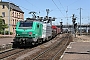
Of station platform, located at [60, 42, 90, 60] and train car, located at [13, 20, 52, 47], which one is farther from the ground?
train car, located at [13, 20, 52, 47]

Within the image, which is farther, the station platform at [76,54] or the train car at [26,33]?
the train car at [26,33]

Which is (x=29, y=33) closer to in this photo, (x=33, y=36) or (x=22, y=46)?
(x=33, y=36)

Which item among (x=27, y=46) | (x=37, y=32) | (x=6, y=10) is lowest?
(x=27, y=46)

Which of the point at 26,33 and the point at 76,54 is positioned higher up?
the point at 26,33

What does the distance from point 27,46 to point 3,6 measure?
5846 cm

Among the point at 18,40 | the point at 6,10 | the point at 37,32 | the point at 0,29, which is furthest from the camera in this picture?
the point at 6,10

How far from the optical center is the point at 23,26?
2448 cm

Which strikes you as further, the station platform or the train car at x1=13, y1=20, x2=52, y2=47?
the train car at x1=13, y1=20, x2=52, y2=47

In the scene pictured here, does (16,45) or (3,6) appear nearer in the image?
(16,45)

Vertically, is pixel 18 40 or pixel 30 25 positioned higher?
pixel 30 25

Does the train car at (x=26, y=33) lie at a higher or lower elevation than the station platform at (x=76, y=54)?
higher

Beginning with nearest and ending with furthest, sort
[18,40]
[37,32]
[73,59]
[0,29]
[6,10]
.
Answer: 1. [73,59]
2. [18,40]
3. [37,32]
4. [0,29]
5. [6,10]

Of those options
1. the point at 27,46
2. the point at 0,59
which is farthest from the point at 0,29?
the point at 0,59

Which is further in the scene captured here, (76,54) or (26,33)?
(26,33)
